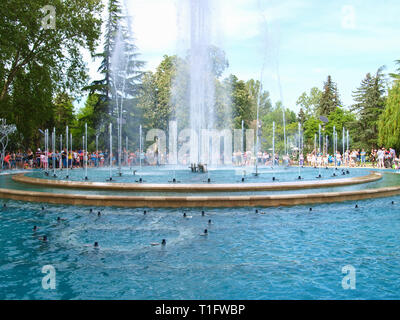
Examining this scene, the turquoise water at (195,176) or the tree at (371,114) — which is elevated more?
the tree at (371,114)

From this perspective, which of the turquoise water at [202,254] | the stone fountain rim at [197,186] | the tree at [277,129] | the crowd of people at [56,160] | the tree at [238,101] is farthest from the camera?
the tree at [277,129]

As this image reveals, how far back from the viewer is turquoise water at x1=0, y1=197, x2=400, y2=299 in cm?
438

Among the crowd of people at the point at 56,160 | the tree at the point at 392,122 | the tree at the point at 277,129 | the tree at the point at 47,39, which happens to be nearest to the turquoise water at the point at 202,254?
the tree at the point at 47,39

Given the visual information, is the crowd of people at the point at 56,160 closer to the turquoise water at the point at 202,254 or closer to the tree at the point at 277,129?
the turquoise water at the point at 202,254

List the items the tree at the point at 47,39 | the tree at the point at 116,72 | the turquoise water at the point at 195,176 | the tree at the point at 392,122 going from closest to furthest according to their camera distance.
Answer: the turquoise water at the point at 195,176 → the tree at the point at 47,39 → the tree at the point at 392,122 → the tree at the point at 116,72

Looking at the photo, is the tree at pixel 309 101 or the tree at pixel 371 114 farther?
the tree at pixel 309 101

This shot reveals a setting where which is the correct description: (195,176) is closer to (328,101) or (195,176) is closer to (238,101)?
(238,101)

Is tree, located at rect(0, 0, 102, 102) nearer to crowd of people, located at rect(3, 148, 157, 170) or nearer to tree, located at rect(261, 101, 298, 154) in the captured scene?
crowd of people, located at rect(3, 148, 157, 170)

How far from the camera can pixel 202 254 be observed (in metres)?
5.76

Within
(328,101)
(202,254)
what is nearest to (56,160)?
(202,254)

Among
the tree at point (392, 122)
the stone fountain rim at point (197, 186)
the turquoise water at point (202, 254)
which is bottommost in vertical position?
the turquoise water at point (202, 254)

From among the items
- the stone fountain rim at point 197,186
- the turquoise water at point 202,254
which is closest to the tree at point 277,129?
the stone fountain rim at point 197,186

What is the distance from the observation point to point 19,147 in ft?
119

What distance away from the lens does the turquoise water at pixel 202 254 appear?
438cm
